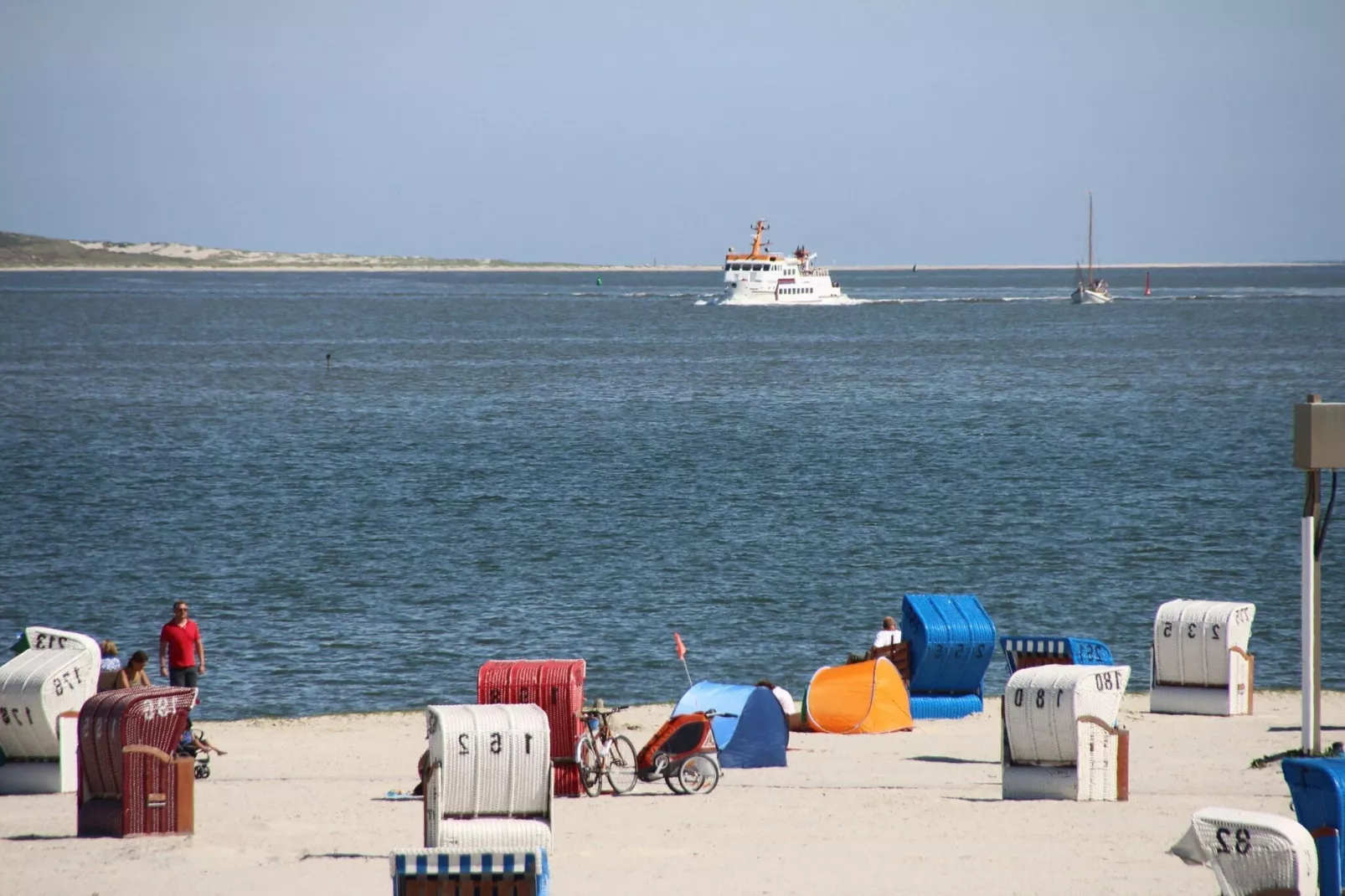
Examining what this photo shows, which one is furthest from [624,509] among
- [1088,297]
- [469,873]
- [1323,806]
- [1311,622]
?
[1088,297]

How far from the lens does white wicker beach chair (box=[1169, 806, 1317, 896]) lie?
8.75m

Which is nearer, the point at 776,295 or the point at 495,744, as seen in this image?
the point at 495,744

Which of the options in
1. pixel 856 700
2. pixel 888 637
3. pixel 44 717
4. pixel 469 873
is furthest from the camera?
pixel 888 637

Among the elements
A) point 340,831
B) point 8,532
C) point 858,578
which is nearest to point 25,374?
point 8,532

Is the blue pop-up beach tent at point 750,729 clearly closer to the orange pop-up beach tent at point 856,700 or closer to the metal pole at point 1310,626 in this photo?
the orange pop-up beach tent at point 856,700

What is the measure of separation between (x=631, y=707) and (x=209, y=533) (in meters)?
20.0

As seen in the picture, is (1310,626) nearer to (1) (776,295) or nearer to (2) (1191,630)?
(2) (1191,630)

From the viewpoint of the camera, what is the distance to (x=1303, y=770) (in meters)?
10.2

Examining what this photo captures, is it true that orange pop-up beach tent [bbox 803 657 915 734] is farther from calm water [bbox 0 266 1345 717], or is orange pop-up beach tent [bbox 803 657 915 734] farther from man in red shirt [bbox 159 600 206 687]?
man in red shirt [bbox 159 600 206 687]

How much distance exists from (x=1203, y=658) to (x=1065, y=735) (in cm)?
508

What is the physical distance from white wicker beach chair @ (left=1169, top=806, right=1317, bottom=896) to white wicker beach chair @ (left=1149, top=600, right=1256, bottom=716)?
9698 millimetres

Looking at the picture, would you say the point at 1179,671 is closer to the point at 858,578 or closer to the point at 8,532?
the point at 858,578

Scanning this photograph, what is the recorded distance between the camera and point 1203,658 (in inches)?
733

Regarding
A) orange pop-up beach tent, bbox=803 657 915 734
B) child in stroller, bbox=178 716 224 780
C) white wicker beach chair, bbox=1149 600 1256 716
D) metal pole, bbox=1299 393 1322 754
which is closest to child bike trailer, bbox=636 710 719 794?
orange pop-up beach tent, bbox=803 657 915 734
